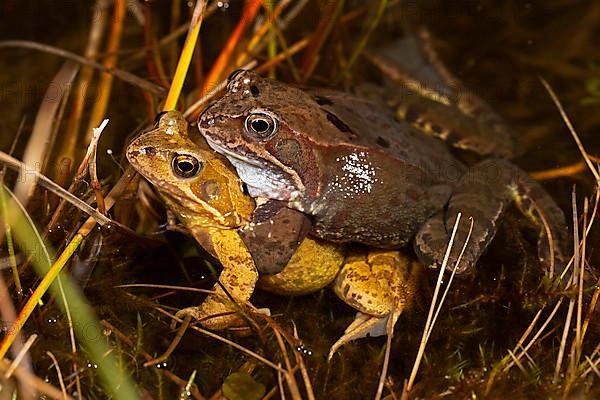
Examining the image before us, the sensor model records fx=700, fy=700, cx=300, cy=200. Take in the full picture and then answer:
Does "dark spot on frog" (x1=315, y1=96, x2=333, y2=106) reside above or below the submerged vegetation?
above

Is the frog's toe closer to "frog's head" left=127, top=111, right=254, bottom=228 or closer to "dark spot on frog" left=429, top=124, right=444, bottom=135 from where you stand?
"frog's head" left=127, top=111, right=254, bottom=228

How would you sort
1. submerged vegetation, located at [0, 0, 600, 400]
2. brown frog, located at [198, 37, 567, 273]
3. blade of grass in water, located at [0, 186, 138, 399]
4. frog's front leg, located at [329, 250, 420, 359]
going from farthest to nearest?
1. frog's front leg, located at [329, 250, 420, 359]
2. brown frog, located at [198, 37, 567, 273]
3. submerged vegetation, located at [0, 0, 600, 400]
4. blade of grass in water, located at [0, 186, 138, 399]

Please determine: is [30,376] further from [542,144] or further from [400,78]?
[542,144]

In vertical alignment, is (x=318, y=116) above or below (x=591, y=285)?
above

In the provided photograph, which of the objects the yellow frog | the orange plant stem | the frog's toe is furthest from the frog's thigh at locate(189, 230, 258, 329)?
the orange plant stem

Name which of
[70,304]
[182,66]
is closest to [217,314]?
[70,304]

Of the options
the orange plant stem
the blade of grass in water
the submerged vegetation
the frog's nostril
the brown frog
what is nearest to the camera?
the blade of grass in water

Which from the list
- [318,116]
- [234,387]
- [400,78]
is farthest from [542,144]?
[234,387]
